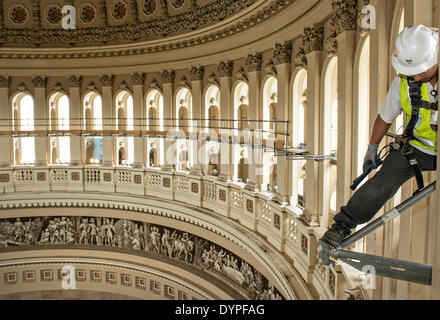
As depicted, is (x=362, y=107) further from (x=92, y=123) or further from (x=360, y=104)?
(x=92, y=123)

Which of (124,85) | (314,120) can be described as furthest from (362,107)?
(124,85)

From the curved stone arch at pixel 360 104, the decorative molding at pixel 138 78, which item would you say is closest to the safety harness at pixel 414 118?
the curved stone arch at pixel 360 104

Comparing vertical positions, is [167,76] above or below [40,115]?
above

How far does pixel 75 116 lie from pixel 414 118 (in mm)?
18287

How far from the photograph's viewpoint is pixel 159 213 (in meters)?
16.7

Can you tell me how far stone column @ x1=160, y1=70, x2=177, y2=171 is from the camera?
17328 millimetres

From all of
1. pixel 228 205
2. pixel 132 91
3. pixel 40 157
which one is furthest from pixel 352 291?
pixel 40 157

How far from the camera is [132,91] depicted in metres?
19.0

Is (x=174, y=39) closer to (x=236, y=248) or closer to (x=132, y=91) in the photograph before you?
(x=132, y=91)

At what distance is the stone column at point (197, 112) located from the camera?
52.3 feet

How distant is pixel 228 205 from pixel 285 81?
4.69 meters

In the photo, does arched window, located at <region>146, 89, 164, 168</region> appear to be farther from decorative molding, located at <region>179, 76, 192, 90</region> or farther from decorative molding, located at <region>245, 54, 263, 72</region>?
decorative molding, located at <region>245, 54, 263, 72</region>

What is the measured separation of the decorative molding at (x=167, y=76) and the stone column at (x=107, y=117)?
9.59ft

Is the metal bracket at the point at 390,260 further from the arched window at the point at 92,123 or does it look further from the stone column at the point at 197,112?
the arched window at the point at 92,123
